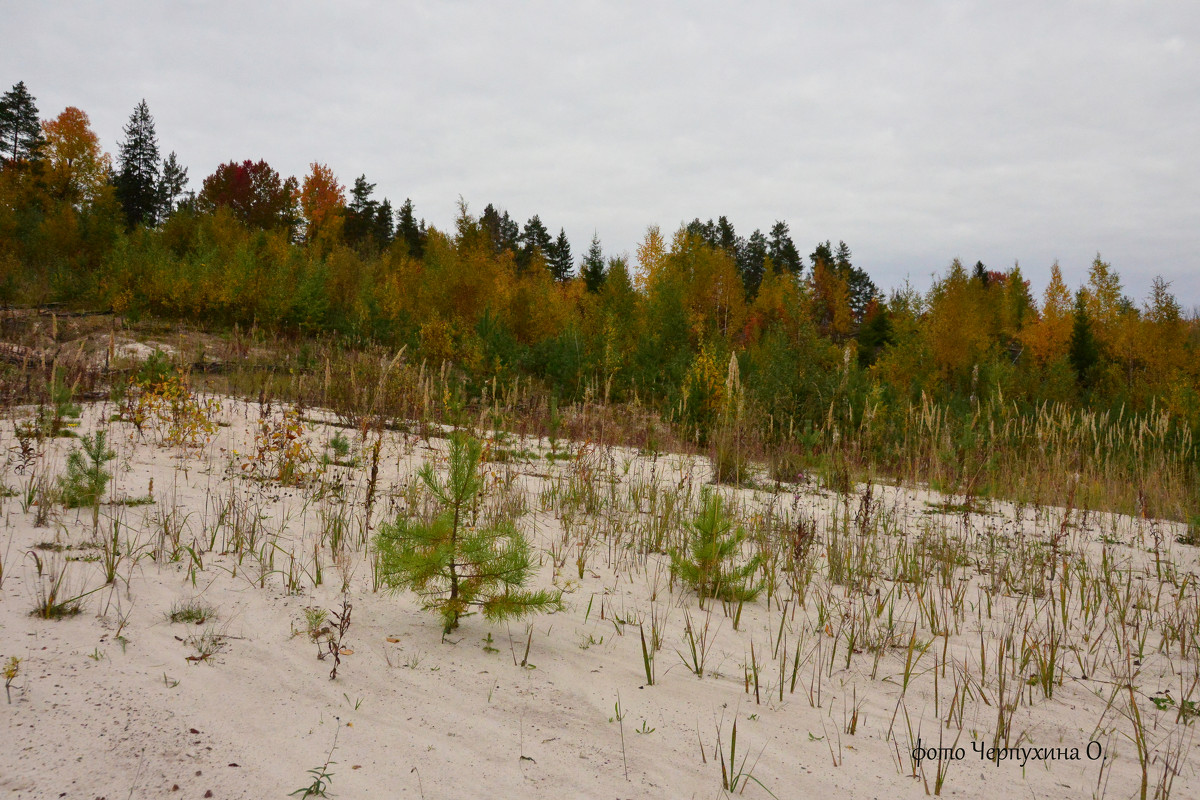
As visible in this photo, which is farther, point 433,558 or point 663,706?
point 433,558

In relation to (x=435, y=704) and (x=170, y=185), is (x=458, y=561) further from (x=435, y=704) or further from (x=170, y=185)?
(x=170, y=185)

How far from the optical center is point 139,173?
131ft

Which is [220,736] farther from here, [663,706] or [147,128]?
[147,128]

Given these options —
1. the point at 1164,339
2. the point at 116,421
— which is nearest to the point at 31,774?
the point at 116,421

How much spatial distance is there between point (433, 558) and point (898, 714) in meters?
1.97

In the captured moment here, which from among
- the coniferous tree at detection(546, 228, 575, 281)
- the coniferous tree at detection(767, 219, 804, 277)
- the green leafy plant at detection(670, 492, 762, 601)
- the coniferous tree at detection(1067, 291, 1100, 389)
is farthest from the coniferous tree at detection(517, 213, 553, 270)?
the green leafy plant at detection(670, 492, 762, 601)

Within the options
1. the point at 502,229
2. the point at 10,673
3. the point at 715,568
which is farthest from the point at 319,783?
the point at 502,229

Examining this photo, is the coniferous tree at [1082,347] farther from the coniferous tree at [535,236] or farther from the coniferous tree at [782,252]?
the coniferous tree at [535,236]

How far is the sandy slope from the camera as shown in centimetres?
181

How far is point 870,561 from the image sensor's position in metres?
4.23

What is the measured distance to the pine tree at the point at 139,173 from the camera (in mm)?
37969

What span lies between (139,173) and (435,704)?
50.1 m

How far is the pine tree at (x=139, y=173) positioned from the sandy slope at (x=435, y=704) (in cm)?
4168

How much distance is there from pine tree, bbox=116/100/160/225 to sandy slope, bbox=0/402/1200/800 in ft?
137
